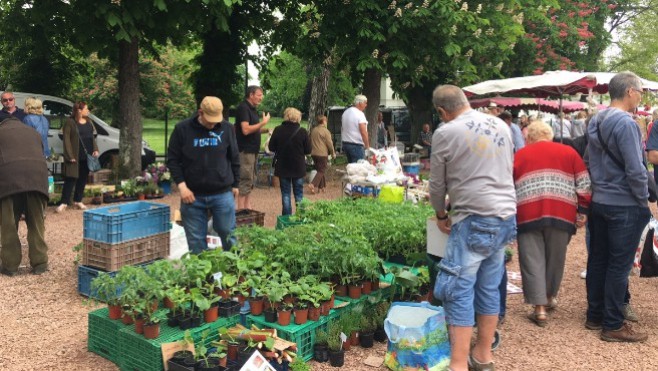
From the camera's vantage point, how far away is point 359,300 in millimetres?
4859

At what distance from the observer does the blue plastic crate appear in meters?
5.59

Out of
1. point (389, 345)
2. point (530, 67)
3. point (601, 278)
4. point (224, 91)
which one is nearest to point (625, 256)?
point (601, 278)

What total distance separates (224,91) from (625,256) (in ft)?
36.9

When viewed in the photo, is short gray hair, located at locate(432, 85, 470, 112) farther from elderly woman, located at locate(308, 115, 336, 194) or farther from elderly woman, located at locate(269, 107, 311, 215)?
elderly woman, located at locate(308, 115, 336, 194)

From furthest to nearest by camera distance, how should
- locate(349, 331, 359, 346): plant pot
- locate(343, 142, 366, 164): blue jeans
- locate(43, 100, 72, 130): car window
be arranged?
locate(43, 100, 72, 130): car window → locate(343, 142, 366, 164): blue jeans → locate(349, 331, 359, 346): plant pot

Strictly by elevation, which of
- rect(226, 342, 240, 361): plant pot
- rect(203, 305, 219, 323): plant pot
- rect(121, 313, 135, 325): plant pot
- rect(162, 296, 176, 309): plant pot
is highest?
rect(162, 296, 176, 309): plant pot

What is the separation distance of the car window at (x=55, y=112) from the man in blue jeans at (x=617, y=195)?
12156mm

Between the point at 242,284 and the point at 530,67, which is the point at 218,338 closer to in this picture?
the point at 242,284

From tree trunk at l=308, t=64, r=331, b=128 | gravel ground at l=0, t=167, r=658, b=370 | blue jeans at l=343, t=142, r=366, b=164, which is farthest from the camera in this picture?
tree trunk at l=308, t=64, r=331, b=128

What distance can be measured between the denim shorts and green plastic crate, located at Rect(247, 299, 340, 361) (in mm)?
996

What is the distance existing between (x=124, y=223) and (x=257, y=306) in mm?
1882

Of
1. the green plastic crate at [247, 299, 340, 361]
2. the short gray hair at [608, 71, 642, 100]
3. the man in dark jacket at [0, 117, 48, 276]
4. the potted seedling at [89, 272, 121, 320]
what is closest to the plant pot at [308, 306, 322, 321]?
the green plastic crate at [247, 299, 340, 361]

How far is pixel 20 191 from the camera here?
246 inches

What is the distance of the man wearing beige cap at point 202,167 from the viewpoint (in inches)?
216
